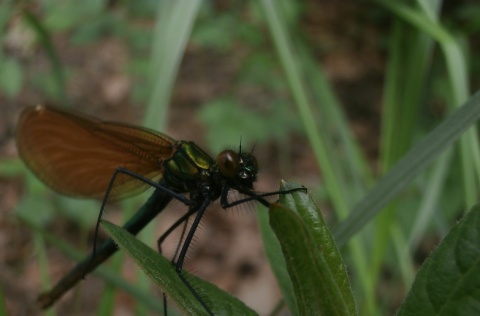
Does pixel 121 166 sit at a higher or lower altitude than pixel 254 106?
lower

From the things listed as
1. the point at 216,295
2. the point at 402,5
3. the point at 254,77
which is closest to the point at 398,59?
the point at 402,5

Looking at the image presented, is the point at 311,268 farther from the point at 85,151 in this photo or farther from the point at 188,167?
the point at 85,151

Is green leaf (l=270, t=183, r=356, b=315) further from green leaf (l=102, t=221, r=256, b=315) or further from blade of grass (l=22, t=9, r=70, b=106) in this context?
blade of grass (l=22, t=9, r=70, b=106)

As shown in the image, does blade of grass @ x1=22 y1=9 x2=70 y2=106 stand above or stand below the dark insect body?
above

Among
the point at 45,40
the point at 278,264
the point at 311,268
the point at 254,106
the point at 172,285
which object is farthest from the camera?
the point at 254,106

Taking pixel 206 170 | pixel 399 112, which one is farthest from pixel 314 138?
pixel 206 170

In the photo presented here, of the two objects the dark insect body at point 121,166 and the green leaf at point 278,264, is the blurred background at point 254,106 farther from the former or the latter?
the green leaf at point 278,264

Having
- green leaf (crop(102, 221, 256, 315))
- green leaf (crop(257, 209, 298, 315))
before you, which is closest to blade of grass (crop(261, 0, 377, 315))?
green leaf (crop(257, 209, 298, 315))
